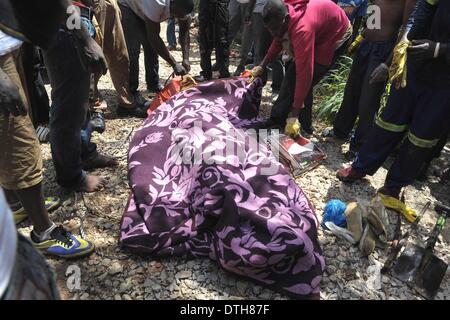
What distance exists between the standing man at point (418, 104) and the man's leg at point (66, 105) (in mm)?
2294

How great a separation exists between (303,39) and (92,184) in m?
2.21

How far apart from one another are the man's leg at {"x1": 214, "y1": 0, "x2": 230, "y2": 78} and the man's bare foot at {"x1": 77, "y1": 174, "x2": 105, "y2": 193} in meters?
2.64

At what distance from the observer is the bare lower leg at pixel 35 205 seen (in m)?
2.10

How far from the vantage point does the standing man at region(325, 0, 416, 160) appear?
3.13 meters

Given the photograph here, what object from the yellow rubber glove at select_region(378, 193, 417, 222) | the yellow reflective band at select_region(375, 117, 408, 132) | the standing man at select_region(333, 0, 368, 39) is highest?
the standing man at select_region(333, 0, 368, 39)

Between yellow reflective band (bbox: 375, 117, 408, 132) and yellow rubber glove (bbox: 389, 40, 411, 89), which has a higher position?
yellow rubber glove (bbox: 389, 40, 411, 89)

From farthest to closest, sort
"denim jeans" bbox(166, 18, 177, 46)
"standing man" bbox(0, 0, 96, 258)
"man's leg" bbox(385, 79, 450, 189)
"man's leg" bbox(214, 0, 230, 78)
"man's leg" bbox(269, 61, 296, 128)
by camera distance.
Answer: "denim jeans" bbox(166, 18, 177, 46), "man's leg" bbox(214, 0, 230, 78), "man's leg" bbox(269, 61, 296, 128), "man's leg" bbox(385, 79, 450, 189), "standing man" bbox(0, 0, 96, 258)

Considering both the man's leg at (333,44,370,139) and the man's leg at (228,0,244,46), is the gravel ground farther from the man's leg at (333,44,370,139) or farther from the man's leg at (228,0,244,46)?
the man's leg at (228,0,244,46)

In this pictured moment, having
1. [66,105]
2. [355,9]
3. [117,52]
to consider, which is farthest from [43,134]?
[355,9]

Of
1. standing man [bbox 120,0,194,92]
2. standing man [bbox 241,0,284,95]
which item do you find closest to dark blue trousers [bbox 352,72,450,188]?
standing man [bbox 241,0,284,95]

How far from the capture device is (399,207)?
2.96 metres

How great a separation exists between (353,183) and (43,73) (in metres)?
3.61

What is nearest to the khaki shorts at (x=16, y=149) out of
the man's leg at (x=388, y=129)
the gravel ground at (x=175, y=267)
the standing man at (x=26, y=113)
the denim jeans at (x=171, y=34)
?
the standing man at (x=26, y=113)

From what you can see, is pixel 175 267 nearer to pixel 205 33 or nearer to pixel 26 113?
pixel 26 113
